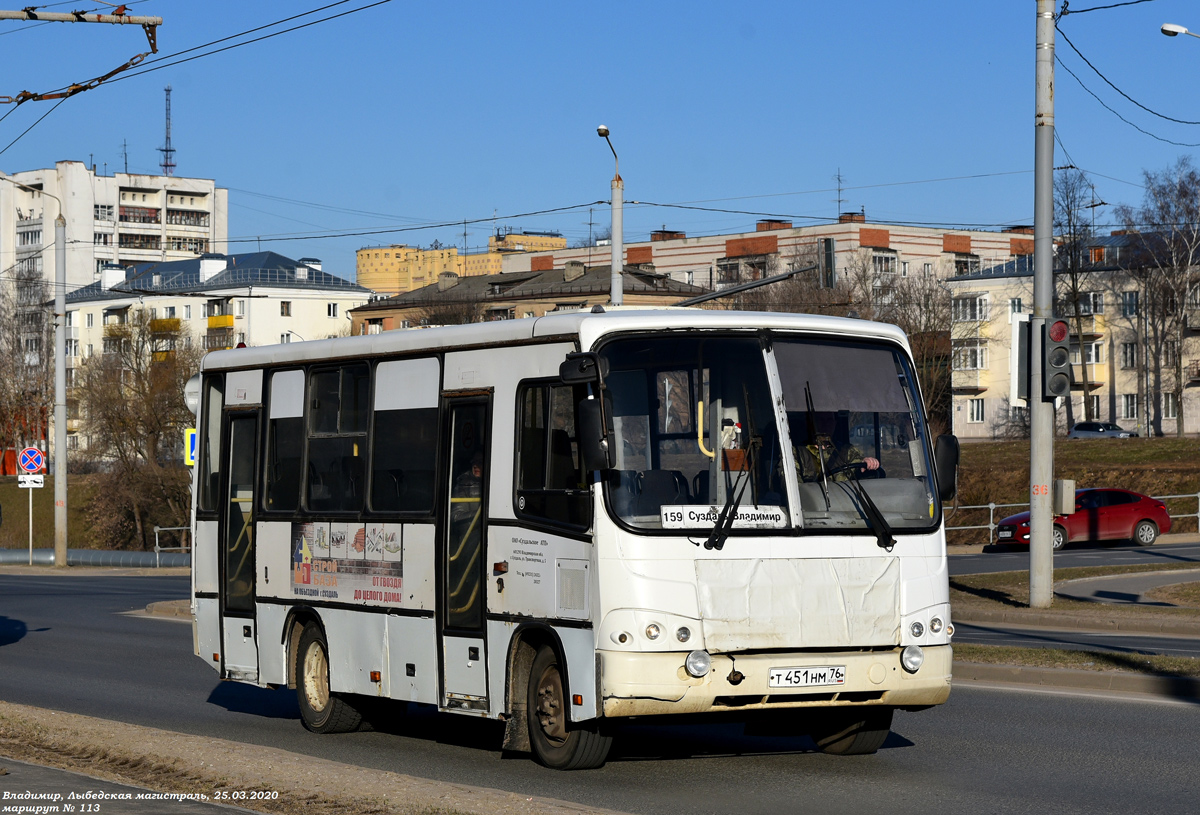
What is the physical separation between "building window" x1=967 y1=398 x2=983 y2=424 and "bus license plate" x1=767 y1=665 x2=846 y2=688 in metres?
88.8

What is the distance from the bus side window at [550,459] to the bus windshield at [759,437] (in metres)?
0.32

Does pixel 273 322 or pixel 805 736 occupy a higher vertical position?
pixel 273 322

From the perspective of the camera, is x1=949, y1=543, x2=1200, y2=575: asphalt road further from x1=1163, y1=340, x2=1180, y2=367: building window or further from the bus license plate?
x1=1163, y1=340, x2=1180, y2=367: building window

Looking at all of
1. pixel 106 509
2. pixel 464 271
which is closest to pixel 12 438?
pixel 106 509

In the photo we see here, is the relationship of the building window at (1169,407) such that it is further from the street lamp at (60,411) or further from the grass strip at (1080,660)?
the grass strip at (1080,660)

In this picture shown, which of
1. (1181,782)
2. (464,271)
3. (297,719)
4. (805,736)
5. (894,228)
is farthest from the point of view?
(464,271)

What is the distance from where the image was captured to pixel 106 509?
77.1 m

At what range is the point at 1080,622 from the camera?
69.2 ft

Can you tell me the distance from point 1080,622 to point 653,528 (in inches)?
522

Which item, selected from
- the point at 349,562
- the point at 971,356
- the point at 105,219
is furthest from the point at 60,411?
the point at 105,219

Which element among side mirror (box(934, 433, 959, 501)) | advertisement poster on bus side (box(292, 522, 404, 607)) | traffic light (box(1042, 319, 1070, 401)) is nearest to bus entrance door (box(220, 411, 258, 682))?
advertisement poster on bus side (box(292, 522, 404, 607))

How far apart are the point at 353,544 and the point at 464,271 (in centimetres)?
13735

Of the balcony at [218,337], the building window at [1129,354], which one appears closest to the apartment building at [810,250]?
the building window at [1129,354]

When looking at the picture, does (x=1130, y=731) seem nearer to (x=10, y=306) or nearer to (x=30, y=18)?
(x=30, y=18)
